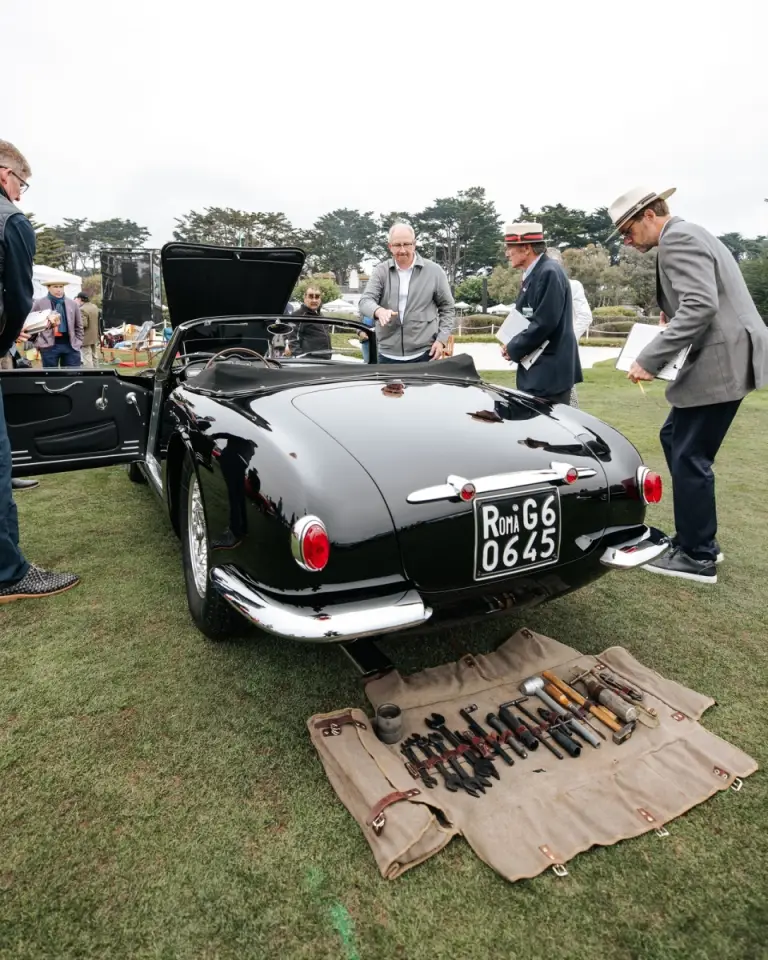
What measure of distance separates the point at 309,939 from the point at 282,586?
959mm

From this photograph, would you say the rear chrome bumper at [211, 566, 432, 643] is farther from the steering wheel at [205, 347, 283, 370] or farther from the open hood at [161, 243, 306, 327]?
the open hood at [161, 243, 306, 327]

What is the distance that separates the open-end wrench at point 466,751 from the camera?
82.0 inches

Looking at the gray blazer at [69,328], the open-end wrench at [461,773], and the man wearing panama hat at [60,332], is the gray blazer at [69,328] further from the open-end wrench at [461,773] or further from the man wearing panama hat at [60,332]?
the open-end wrench at [461,773]

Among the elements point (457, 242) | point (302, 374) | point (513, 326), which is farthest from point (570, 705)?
point (457, 242)

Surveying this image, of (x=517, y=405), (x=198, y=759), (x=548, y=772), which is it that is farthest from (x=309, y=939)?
(x=517, y=405)

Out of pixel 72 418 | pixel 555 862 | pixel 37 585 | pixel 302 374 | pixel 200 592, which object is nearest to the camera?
pixel 555 862

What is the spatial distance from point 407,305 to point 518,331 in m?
1.08

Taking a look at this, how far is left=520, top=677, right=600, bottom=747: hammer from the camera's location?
2252 millimetres

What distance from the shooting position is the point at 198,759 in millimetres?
2176

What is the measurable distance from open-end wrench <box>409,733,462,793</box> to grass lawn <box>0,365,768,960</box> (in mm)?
211

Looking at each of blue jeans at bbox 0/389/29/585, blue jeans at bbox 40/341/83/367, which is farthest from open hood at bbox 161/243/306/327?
blue jeans at bbox 40/341/83/367

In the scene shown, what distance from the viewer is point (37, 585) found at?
11.1 ft

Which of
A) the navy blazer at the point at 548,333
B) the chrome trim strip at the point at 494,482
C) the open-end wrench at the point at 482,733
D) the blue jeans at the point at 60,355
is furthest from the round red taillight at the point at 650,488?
the blue jeans at the point at 60,355

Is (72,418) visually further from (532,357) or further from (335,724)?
(532,357)
